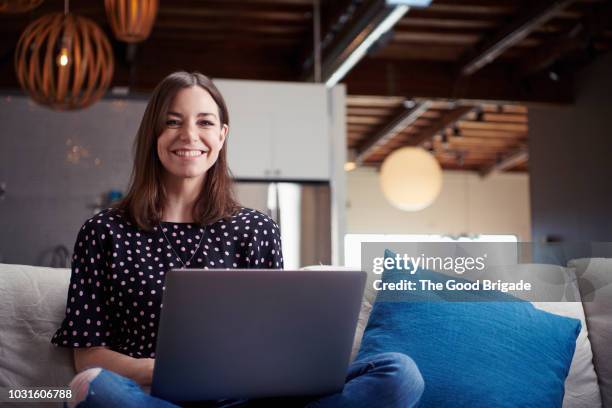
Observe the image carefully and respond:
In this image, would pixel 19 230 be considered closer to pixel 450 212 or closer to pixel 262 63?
pixel 262 63

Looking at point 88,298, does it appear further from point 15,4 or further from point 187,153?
point 15,4

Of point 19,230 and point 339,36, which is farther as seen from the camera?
point 339,36

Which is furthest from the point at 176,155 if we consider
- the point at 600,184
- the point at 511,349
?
the point at 600,184

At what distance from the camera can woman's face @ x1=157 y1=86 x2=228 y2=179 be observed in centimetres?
211

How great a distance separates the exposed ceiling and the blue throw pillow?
3.50 metres

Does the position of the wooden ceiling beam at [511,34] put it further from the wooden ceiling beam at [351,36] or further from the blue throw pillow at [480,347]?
the blue throw pillow at [480,347]

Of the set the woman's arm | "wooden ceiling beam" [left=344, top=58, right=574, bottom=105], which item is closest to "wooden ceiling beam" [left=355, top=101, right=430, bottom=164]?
"wooden ceiling beam" [left=344, top=58, right=574, bottom=105]

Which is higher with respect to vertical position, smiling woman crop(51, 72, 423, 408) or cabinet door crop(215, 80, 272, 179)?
cabinet door crop(215, 80, 272, 179)

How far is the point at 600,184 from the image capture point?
7.62 m

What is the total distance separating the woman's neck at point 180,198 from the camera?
2164 mm

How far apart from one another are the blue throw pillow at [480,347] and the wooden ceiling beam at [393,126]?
22.1ft

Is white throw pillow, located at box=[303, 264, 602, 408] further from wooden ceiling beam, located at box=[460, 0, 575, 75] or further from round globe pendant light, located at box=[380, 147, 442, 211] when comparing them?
round globe pendant light, located at box=[380, 147, 442, 211]

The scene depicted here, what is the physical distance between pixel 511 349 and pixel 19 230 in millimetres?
4254

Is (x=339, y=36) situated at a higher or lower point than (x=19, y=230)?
higher
